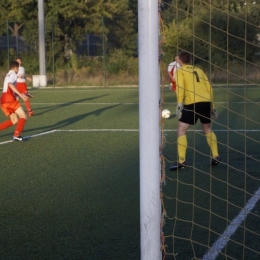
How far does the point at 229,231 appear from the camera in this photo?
5.62 m

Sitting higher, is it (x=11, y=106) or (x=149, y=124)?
(x=149, y=124)

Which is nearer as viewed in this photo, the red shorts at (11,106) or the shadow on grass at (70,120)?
the red shorts at (11,106)

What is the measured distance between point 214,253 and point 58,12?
1469 inches

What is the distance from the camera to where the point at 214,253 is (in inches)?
198

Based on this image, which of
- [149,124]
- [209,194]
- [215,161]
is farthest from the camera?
[215,161]

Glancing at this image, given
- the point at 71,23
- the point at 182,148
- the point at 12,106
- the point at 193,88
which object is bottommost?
the point at 182,148

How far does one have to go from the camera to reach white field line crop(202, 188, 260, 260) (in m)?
5.02

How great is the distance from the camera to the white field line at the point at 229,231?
16.5 ft

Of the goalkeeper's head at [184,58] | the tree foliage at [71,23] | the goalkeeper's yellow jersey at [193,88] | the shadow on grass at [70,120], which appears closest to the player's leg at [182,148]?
the goalkeeper's yellow jersey at [193,88]

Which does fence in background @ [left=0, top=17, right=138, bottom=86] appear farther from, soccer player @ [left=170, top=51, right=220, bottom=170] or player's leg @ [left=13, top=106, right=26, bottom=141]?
soccer player @ [left=170, top=51, right=220, bottom=170]

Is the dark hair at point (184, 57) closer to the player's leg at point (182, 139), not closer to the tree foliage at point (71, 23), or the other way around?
the player's leg at point (182, 139)

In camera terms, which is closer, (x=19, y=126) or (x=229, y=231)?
(x=229, y=231)

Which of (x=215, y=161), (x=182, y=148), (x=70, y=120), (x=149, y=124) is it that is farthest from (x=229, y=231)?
(x=70, y=120)

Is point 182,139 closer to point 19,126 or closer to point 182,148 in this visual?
point 182,148
